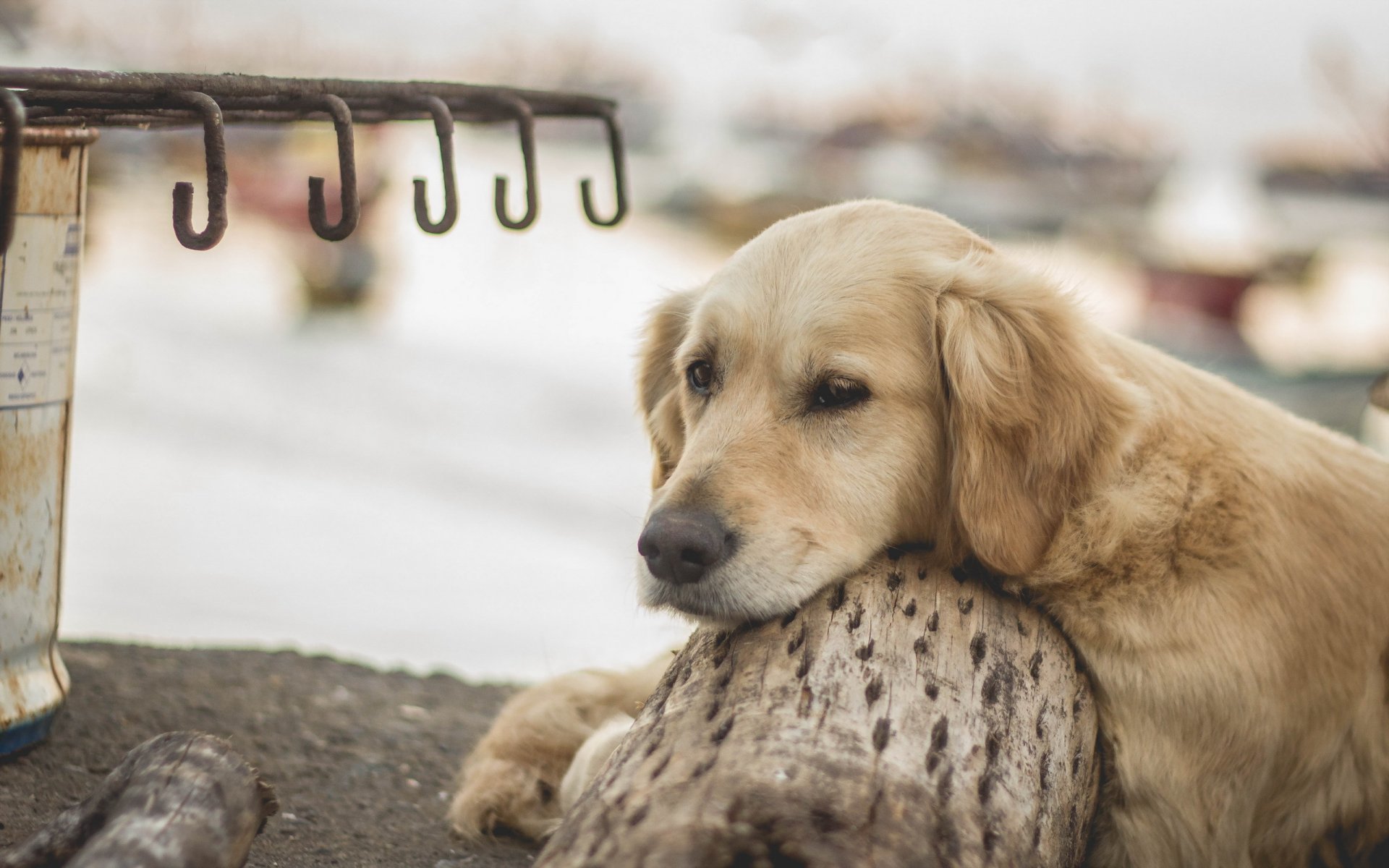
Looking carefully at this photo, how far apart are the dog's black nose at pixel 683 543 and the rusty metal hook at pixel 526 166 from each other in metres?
0.97

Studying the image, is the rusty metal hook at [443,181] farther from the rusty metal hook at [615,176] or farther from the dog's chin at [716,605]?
the dog's chin at [716,605]

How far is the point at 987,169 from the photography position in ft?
114

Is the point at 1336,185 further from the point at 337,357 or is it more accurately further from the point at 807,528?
the point at 807,528

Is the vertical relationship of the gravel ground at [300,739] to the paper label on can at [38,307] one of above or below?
below

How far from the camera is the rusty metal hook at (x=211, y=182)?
6.67 feet

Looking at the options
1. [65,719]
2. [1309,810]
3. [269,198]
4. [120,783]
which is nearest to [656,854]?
[120,783]

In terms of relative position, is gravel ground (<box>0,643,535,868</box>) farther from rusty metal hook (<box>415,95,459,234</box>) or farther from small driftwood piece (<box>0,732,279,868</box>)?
rusty metal hook (<box>415,95,459,234</box>)

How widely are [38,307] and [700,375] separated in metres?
1.44

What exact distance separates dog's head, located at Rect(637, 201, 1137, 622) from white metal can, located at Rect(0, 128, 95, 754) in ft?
4.41

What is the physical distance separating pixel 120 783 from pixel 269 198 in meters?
23.0

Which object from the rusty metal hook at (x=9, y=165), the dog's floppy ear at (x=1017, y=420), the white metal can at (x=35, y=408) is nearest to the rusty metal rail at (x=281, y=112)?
the rusty metal hook at (x=9, y=165)

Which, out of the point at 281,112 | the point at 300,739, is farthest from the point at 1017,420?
the point at 300,739

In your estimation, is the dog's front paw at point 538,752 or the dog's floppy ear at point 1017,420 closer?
the dog's floppy ear at point 1017,420

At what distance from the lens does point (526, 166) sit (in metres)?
3.00
